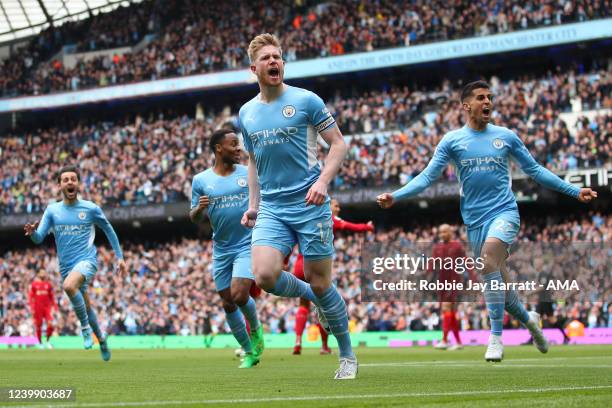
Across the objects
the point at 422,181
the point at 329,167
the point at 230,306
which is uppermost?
the point at 422,181

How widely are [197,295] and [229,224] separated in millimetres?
24190

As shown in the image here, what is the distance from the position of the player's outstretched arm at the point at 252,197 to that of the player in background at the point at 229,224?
9.89ft

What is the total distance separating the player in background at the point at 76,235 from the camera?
47.5 feet

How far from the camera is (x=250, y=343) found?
1226 cm

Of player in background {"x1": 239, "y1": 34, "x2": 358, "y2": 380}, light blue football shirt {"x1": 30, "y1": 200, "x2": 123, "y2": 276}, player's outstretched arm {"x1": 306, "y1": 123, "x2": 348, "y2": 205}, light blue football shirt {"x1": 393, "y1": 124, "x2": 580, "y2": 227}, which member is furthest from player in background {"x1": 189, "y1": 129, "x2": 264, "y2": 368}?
player's outstretched arm {"x1": 306, "y1": 123, "x2": 348, "y2": 205}

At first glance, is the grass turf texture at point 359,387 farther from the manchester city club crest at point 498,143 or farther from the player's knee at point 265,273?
the manchester city club crest at point 498,143

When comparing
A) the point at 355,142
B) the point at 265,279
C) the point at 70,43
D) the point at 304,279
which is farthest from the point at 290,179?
the point at 70,43

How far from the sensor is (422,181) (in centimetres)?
1075

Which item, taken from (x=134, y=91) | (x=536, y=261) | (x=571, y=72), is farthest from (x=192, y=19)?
(x=536, y=261)

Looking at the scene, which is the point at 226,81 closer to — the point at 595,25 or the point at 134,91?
the point at 134,91

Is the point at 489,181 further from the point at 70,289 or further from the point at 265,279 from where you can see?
the point at 70,289

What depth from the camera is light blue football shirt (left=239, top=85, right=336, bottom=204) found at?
845 cm

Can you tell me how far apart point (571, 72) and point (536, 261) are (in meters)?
14.8

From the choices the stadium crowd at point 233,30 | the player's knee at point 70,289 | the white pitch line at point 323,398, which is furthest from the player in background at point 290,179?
the stadium crowd at point 233,30
